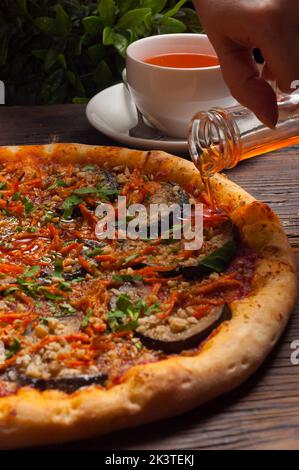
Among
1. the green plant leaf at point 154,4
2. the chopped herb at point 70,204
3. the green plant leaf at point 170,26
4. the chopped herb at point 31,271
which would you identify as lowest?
the chopped herb at point 31,271

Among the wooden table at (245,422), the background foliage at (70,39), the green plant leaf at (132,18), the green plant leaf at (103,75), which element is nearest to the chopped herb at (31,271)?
the wooden table at (245,422)

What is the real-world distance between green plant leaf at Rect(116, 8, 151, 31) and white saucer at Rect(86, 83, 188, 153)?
2.67 ft

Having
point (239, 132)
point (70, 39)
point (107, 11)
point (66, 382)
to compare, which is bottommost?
point (66, 382)

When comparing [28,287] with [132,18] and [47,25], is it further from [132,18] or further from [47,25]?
[47,25]

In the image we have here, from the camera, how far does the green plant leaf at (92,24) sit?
453 cm

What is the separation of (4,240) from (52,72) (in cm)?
261

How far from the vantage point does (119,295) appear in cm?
228

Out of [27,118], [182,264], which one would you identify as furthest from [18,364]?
[27,118]

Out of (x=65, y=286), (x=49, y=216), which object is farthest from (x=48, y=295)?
(x=49, y=216)

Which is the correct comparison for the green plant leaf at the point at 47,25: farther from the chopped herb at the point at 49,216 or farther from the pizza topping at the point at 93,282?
the chopped herb at the point at 49,216

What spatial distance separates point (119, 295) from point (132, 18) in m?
2.70

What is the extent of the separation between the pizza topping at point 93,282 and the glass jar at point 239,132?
9.5 inches
